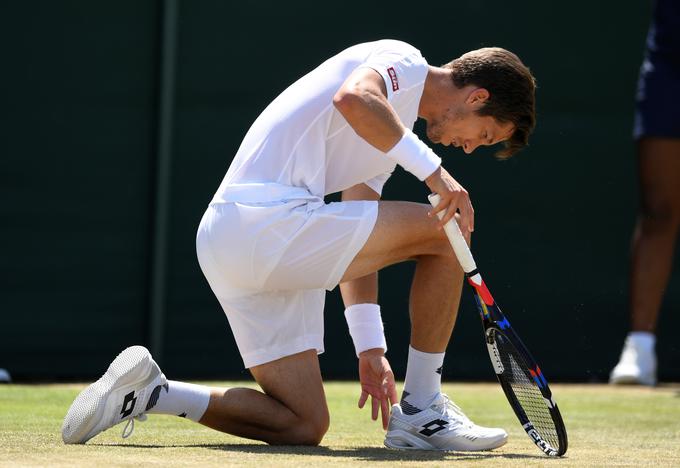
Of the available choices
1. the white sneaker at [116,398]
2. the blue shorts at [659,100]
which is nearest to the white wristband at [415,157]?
the white sneaker at [116,398]

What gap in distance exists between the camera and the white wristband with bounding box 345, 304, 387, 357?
4082 millimetres

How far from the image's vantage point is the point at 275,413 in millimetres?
3936

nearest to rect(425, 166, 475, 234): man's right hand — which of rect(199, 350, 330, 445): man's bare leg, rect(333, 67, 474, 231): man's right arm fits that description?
rect(333, 67, 474, 231): man's right arm

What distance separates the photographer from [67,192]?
6656 mm

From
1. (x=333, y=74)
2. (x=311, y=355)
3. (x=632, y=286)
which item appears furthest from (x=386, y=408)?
(x=632, y=286)

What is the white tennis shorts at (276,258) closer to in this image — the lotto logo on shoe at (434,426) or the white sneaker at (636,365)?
the lotto logo on shoe at (434,426)

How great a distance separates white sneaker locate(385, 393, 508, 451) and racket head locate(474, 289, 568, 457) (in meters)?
0.13

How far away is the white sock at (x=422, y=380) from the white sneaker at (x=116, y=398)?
2.37ft

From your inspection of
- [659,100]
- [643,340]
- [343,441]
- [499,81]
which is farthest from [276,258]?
[659,100]

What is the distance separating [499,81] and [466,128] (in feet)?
0.56

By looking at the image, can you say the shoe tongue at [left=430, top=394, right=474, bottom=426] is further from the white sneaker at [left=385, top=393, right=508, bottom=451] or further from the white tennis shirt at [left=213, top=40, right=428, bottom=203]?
the white tennis shirt at [left=213, top=40, right=428, bottom=203]

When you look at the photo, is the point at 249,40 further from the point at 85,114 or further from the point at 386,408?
the point at 386,408

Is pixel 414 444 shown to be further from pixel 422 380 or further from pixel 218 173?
pixel 218 173

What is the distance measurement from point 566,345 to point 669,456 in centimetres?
327
